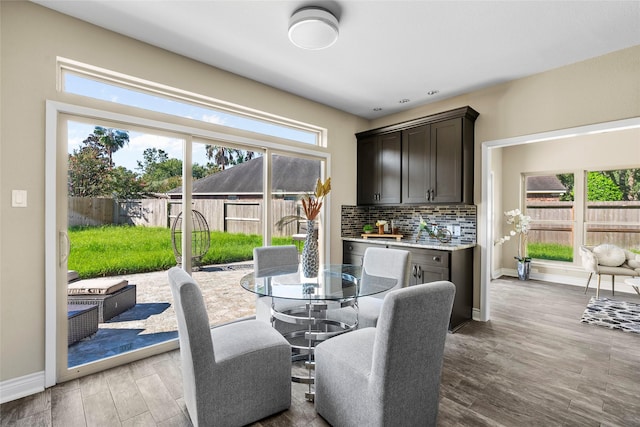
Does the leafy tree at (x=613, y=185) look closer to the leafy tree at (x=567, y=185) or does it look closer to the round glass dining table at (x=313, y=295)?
the leafy tree at (x=567, y=185)

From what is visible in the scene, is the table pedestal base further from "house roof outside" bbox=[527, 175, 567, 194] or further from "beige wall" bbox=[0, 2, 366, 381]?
"house roof outside" bbox=[527, 175, 567, 194]

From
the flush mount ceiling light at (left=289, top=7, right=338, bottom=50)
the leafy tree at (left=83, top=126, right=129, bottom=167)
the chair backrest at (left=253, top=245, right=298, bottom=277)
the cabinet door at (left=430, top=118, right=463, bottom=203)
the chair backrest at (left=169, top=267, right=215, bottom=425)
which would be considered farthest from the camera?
the cabinet door at (left=430, top=118, right=463, bottom=203)

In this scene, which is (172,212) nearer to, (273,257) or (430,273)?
(273,257)

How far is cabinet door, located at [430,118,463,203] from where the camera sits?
3.53m

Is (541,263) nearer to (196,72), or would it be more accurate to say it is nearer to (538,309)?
(538,309)

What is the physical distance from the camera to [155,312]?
9.19 ft

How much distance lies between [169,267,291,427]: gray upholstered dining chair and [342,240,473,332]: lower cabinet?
2.09 meters

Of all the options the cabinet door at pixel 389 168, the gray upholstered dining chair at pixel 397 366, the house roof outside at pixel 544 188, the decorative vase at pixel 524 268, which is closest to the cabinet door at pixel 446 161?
the cabinet door at pixel 389 168

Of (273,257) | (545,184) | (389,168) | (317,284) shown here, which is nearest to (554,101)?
(389,168)

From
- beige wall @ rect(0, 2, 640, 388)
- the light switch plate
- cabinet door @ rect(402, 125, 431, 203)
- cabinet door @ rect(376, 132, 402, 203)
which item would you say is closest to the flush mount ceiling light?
beige wall @ rect(0, 2, 640, 388)

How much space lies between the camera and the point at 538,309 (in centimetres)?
400

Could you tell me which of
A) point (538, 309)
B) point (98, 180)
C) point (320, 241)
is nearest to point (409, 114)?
point (320, 241)

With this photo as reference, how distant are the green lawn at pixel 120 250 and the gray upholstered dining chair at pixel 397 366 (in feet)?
6.28

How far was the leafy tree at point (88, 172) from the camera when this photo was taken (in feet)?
7.80
